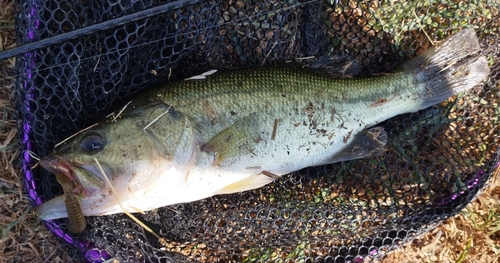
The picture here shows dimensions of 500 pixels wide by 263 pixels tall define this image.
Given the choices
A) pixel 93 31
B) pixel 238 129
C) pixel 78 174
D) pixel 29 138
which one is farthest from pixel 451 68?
pixel 29 138

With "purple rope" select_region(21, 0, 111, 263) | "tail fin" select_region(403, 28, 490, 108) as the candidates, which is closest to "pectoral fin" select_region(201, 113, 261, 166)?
"purple rope" select_region(21, 0, 111, 263)

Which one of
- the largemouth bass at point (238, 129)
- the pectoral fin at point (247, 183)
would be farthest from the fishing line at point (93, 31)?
the pectoral fin at point (247, 183)

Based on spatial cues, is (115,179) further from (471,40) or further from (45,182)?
(471,40)

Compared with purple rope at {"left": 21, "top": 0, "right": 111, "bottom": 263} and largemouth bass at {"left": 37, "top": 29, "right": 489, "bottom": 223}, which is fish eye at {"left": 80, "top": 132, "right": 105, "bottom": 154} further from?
purple rope at {"left": 21, "top": 0, "right": 111, "bottom": 263}

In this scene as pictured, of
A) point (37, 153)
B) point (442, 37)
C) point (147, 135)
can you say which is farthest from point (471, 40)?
point (37, 153)

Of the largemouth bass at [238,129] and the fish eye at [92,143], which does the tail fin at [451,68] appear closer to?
the largemouth bass at [238,129]
